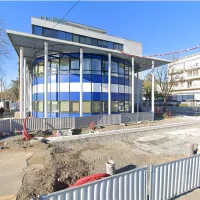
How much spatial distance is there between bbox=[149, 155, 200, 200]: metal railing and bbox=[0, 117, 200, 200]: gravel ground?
8.31 feet

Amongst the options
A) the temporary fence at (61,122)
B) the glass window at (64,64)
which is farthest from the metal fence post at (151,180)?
the glass window at (64,64)

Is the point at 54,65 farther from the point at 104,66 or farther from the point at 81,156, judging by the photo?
the point at 81,156

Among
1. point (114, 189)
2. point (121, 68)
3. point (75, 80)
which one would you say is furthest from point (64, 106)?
point (114, 189)

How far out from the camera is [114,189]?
3.71 m

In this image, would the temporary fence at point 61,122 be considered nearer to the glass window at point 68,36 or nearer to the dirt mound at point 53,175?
the dirt mound at point 53,175

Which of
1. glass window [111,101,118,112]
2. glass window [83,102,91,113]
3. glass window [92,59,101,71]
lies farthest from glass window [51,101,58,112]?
glass window [111,101,118,112]

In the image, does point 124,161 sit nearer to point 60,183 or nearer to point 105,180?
point 60,183

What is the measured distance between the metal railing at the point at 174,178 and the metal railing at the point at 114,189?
28 centimetres

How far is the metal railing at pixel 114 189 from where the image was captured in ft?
10.5

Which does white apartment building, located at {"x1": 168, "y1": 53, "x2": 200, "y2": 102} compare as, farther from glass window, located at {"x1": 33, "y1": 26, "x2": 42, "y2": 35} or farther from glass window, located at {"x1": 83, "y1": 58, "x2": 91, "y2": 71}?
glass window, located at {"x1": 33, "y1": 26, "x2": 42, "y2": 35}

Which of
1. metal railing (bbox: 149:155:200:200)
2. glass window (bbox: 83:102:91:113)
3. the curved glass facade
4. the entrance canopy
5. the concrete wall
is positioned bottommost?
metal railing (bbox: 149:155:200:200)

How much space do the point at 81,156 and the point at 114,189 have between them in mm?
4843

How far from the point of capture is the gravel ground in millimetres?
5382

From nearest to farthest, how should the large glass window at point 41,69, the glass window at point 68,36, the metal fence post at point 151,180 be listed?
1. the metal fence post at point 151,180
2. the large glass window at point 41,69
3. the glass window at point 68,36
